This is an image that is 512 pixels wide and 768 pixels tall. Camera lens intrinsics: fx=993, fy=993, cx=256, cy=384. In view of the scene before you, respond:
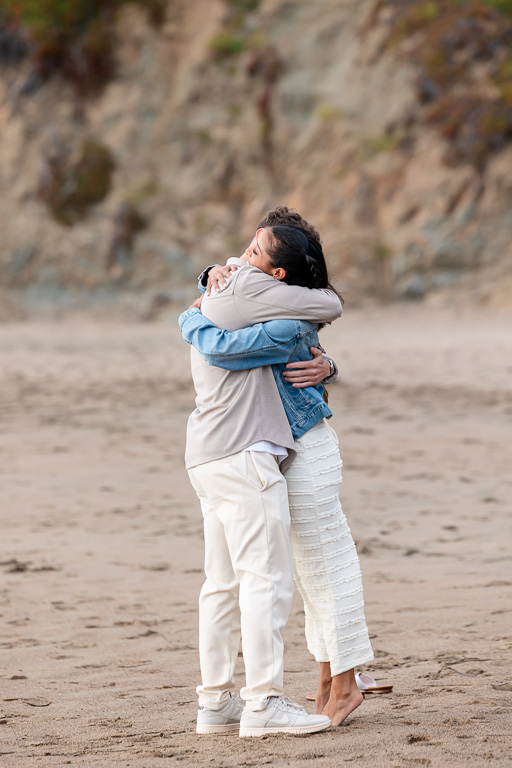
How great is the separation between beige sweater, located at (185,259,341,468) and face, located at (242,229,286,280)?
0.04 meters

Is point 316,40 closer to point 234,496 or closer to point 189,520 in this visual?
point 189,520

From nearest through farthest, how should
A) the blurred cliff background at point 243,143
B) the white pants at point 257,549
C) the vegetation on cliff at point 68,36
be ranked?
the white pants at point 257,549, the blurred cliff background at point 243,143, the vegetation on cliff at point 68,36

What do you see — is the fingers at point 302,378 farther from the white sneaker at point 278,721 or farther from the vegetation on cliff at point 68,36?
the vegetation on cliff at point 68,36

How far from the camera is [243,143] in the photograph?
2617 centimetres

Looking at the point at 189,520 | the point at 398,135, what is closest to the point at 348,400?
the point at 189,520

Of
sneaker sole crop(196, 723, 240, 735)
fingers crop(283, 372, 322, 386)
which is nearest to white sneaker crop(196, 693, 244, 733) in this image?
sneaker sole crop(196, 723, 240, 735)

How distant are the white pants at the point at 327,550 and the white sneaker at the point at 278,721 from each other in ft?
0.59

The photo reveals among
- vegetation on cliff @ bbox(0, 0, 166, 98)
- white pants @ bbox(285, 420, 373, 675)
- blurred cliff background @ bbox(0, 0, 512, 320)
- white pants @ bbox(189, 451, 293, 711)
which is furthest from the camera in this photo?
vegetation on cliff @ bbox(0, 0, 166, 98)

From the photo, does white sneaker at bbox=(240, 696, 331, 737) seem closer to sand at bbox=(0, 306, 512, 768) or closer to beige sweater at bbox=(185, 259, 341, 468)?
sand at bbox=(0, 306, 512, 768)

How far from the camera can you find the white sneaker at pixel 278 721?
3174mm

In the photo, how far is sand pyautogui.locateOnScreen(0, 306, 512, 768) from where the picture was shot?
3.24 meters

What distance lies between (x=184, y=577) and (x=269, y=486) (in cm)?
261

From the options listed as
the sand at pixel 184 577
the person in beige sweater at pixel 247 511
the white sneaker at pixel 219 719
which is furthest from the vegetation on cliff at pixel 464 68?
the white sneaker at pixel 219 719

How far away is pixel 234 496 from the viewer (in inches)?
125
